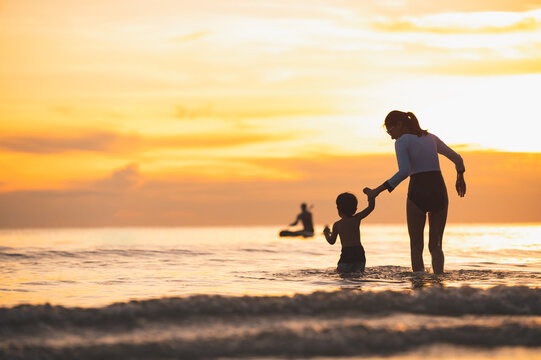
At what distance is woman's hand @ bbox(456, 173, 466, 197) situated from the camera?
9.08 m

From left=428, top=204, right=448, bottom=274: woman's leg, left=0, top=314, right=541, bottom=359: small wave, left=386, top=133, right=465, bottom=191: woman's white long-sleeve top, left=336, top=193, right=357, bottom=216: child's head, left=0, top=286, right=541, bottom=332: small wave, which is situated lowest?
left=0, top=314, right=541, bottom=359: small wave

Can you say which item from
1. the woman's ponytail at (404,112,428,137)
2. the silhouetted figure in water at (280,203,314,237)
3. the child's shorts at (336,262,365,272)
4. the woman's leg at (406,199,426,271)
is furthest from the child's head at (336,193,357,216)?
the silhouetted figure in water at (280,203,314,237)

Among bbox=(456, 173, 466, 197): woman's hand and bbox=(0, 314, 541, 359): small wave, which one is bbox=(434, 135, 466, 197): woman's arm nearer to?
bbox=(456, 173, 466, 197): woman's hand

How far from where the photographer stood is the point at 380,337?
4.69m

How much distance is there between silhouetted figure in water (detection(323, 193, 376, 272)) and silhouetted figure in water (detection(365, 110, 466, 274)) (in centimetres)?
72

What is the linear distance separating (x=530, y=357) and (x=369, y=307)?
1680 mm

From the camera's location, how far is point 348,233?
920cm

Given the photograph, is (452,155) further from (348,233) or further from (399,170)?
(348,233)

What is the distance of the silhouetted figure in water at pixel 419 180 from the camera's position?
8414 mm

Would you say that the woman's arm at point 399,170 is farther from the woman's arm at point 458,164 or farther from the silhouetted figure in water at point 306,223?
the silhouetted figure in water at point 306,223

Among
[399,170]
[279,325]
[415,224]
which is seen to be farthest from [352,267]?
[279,325]

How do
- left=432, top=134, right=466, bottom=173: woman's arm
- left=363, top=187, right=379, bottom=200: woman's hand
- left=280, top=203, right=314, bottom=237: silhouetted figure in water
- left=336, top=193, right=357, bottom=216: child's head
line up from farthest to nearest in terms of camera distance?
left=280, top=203, right=314, bottom=237: silhouetted figure in water
left=336, top=193, right=357, bottom=216: child's head
left=432, top=134, right=466, bottom=173: woman's arm
left=363, top=187, right=379, bottom=200: woman's hand

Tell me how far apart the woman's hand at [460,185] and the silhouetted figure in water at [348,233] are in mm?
1551

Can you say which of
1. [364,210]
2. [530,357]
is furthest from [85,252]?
[530,357]
